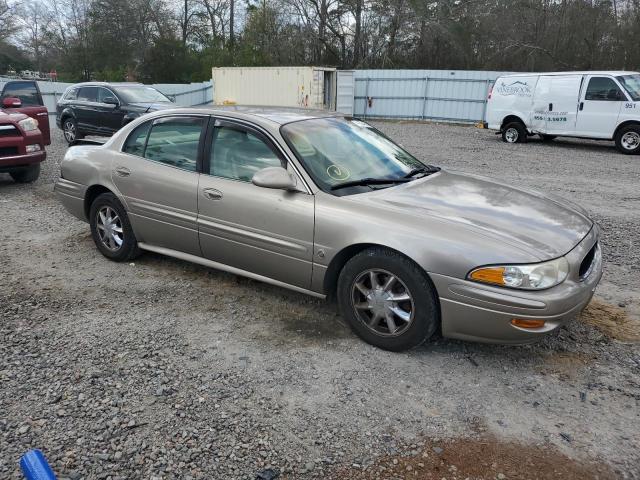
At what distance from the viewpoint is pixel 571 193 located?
834cm

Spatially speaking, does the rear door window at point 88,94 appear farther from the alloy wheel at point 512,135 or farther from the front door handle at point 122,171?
the alloy wheel at point 512,135

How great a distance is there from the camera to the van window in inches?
496

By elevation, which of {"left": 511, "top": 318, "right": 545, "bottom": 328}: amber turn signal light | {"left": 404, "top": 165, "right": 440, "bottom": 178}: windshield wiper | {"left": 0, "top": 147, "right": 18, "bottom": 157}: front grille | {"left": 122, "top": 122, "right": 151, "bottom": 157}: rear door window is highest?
{"left": 122, "top": 122, "right": 151, "bottom": 157}: rear door window

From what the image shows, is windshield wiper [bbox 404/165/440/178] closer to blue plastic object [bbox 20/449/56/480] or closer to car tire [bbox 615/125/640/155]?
blue plastic object [bbox 20/449/56/480]

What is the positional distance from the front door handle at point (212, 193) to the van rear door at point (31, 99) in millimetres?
9138

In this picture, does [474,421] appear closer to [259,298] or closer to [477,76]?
[259,298]

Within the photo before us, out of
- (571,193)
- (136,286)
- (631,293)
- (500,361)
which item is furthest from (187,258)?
(571,193)

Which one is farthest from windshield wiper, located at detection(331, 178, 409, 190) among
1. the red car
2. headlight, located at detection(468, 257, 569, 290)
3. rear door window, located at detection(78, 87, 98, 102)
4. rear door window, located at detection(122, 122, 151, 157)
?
rear door window, located at detection(78, 87, 98, 102)

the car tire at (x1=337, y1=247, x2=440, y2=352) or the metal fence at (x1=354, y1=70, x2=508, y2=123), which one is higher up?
the metal fence at (x1=354, y1=70, x2=508, y2=123)

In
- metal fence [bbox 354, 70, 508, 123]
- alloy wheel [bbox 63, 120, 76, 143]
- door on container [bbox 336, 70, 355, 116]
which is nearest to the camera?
alloy wheel [bbox 63, 120, 76, 143]

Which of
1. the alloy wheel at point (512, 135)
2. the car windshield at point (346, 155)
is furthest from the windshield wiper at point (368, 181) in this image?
the alloy wheel at point (512, 135)

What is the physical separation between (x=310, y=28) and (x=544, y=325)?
32968 mm

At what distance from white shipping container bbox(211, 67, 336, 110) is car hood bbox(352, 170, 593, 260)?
16.4 meters

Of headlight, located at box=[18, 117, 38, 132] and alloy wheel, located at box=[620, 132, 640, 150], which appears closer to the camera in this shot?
headlight, located at box=[18, 117, 38, 132]
